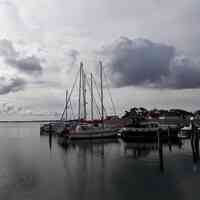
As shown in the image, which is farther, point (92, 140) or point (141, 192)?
point (92, 140)

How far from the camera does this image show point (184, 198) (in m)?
17.8

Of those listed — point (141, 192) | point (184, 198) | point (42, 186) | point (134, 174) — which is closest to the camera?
point (184, 198)

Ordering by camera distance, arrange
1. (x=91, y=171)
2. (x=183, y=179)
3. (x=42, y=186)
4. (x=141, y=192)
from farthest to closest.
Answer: (x=91, y=171) → (x=183, y=179) → (x=42, y=186) → (x=141, y=192)

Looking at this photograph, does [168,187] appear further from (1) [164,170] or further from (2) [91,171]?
(2) [91,171]

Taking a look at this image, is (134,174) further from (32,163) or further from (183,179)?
(32,163)

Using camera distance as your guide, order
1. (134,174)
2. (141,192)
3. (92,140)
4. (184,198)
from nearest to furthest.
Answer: (184,198) < (141,192) < (134,174) < (92,140)

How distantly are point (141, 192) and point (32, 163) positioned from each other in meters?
19.0

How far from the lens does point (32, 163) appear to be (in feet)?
109

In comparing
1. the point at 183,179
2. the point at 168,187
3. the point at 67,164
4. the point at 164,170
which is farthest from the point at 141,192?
the point at 67,164

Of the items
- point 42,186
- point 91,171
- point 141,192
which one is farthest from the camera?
point 91,171

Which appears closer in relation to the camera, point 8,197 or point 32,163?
point 8,197

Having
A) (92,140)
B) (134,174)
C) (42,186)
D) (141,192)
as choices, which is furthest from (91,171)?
(92,140)

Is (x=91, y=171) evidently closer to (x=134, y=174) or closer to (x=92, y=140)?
(x=134, y=174)

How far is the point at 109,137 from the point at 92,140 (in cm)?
506
